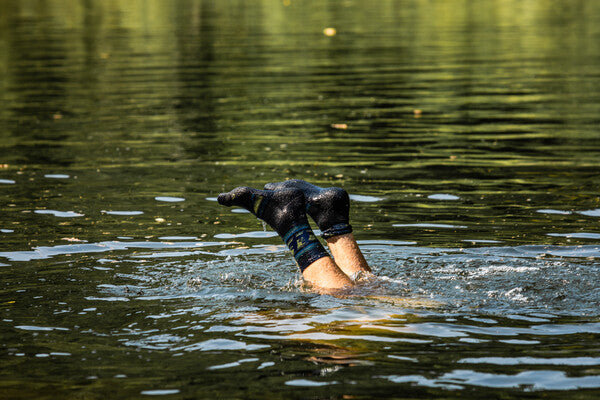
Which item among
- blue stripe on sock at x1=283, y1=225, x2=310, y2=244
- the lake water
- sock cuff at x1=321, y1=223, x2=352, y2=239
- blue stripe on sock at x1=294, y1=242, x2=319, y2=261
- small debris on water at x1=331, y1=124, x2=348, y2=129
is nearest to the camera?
the lake water

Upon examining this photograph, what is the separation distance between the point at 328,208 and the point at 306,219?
0.28 metres

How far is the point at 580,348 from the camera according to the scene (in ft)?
19.8

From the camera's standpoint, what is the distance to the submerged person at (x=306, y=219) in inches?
290

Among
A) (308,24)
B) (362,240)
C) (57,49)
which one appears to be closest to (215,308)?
(362,240)

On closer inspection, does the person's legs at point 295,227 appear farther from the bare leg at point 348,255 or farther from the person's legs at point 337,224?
the bare leg at point 348,255

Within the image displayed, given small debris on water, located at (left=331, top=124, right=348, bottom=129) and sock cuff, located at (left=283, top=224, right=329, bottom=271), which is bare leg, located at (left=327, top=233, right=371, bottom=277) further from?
small debris on water, located at (left=331, top=124, right=348, bottom=129)

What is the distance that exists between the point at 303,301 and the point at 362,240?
2382 mm

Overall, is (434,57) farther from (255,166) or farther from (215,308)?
(215,308)

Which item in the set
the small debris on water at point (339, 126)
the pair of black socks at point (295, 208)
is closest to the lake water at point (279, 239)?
the small debris on water at point (339, 126)

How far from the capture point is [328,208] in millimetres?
7836

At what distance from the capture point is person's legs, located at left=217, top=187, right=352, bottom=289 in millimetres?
7238

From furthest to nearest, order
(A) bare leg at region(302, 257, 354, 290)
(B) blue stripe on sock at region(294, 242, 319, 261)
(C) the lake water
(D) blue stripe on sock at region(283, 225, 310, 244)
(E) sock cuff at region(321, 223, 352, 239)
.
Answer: (E) sock cuff at region(321, 223, 352, 239) → (D) blue stripe on sock at region(283, 225, 310, 244) → (B) blue stripe on sock at region(294, 242, 319, 261) → (A) bare leg at region(302, 257, 354, 290) → (C) the lake water

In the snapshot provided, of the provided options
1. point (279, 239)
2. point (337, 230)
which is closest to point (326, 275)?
point (337, 230)

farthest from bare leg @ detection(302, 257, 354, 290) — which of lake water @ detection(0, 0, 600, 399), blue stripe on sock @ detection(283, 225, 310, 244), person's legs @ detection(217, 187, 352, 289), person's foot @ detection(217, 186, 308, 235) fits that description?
person's foot @ detection(217, 186, 308, 235)
